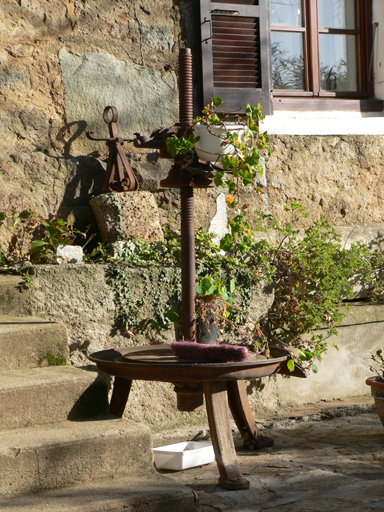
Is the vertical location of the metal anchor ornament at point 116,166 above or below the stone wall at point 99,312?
above

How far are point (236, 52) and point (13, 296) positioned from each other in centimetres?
246

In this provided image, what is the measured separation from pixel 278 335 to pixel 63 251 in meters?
1.44

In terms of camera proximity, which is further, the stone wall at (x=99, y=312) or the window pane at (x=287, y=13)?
the window pane at (x=287, y=13)

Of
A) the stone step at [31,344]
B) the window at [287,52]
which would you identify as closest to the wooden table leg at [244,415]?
the stone step at [31,344]

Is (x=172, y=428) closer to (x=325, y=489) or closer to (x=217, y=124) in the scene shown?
(x=325, y=489)

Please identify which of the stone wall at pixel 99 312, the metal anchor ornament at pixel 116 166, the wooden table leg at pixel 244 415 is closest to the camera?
the wooden table leg at pixel 244 415

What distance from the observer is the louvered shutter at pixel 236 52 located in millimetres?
5121

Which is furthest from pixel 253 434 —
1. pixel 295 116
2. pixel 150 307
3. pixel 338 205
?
pixel 295 116

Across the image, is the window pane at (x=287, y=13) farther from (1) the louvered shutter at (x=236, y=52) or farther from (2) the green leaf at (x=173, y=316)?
(2) the green leaf at (x=173, y=316)

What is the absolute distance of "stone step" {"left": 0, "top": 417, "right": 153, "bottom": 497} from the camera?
107 inches

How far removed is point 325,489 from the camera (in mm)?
3219

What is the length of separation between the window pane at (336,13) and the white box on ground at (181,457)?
3.51 meters

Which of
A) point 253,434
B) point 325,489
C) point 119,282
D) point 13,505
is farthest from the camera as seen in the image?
point 119,282

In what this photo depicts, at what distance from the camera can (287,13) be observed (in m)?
5.58
